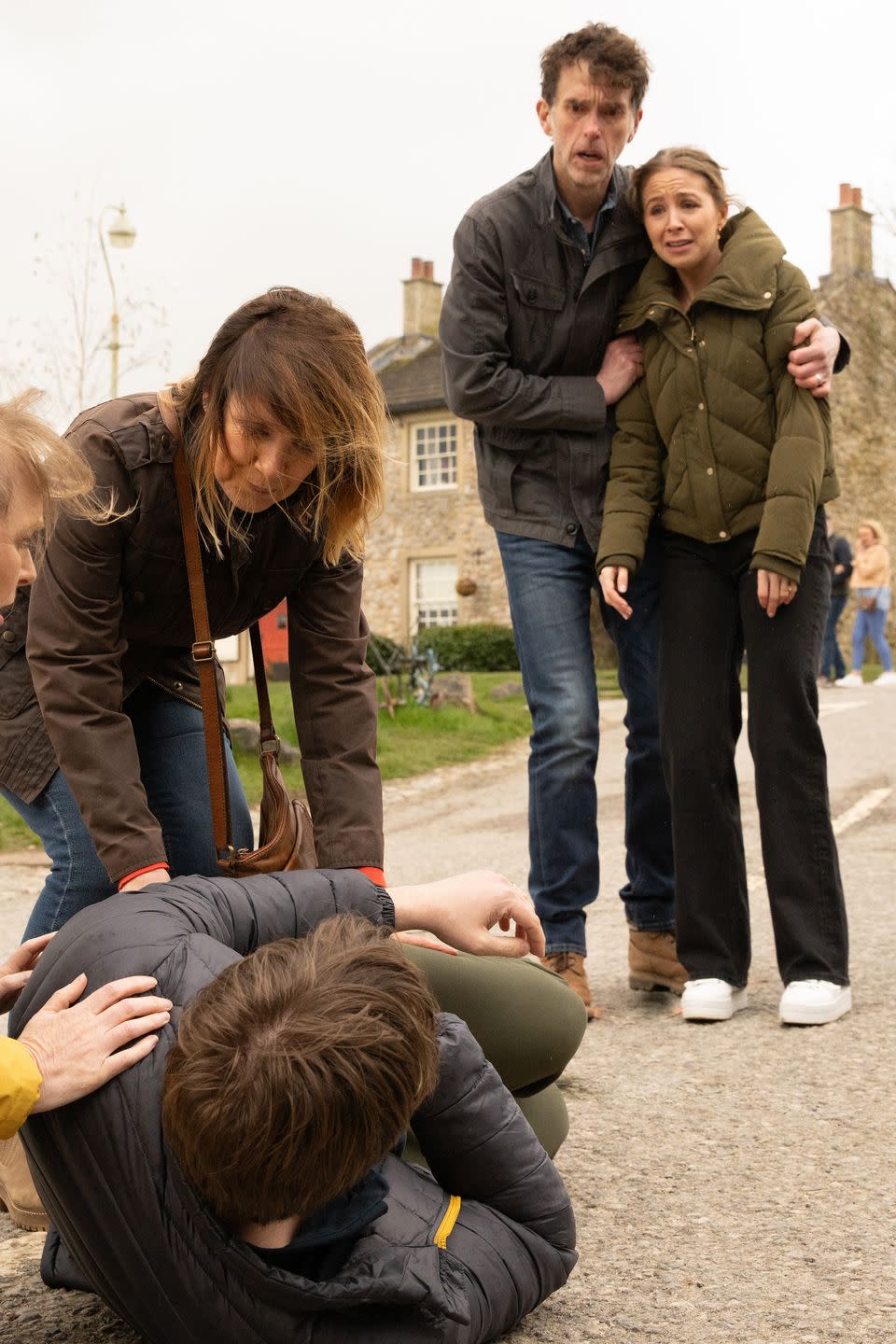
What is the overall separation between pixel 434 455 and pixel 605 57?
98.1 feet

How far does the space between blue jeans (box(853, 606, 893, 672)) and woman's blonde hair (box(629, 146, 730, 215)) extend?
15.5 meters

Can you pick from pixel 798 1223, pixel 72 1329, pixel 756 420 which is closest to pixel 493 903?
pixel 798 1223

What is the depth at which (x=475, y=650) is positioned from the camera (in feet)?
96.7

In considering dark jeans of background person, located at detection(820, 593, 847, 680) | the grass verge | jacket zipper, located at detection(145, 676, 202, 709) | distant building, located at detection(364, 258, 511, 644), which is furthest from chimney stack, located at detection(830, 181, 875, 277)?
jacket zipper, located at detection(145, 676, 202, 709)

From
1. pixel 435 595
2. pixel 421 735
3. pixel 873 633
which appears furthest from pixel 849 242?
pixel 421 735

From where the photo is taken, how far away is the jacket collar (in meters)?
4.12

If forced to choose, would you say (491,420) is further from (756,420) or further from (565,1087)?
(565,1087)

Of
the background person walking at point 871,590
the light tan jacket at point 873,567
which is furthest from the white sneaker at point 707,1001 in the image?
the light tan jacket at point 873,567

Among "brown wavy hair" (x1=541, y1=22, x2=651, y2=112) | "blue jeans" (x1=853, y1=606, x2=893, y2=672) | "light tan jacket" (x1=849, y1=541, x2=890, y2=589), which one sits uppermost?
"brown wavy hair" (x1=541, y1=22, x2=651, y2=112)

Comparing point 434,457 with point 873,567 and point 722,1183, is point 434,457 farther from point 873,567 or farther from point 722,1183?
point 722,1183

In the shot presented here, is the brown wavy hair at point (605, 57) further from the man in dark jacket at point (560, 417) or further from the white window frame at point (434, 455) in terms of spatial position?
the white window frame at point (434, 455)

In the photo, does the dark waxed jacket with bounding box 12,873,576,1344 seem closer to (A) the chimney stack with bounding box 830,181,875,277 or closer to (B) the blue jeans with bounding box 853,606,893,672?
(B) the blue jeans with bounding box 853,606,893,672

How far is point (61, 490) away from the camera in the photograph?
8.68 ft

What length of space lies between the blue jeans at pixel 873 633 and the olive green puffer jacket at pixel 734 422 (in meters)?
15.5
